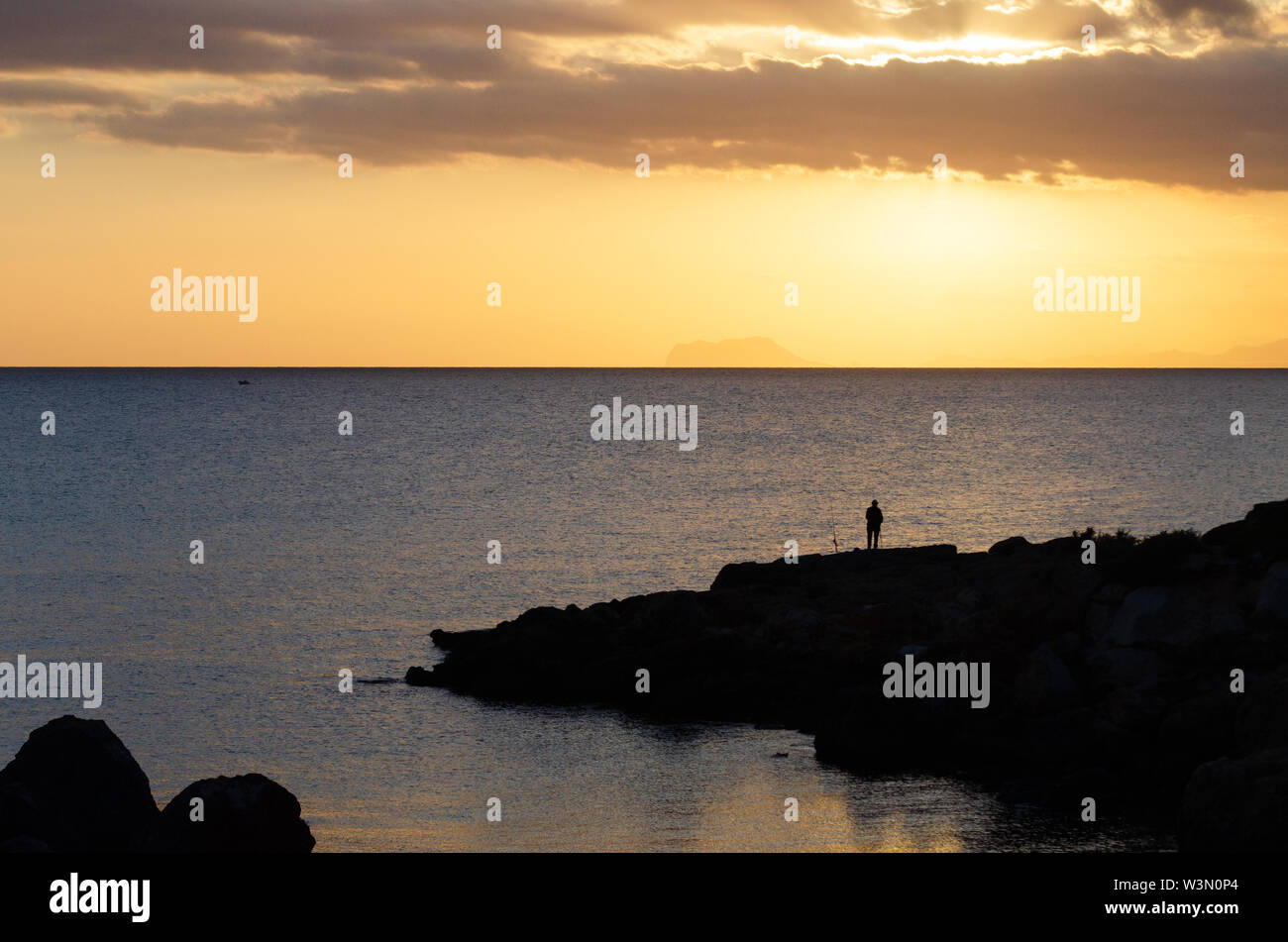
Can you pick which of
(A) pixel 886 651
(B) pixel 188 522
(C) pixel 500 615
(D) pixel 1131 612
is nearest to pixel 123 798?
(A) pixel 886 651

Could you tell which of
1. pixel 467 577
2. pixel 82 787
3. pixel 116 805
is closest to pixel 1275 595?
pixel 116 805

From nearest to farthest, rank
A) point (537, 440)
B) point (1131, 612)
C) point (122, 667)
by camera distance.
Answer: point (1131, 612), point (122, 667), point (537, 440)

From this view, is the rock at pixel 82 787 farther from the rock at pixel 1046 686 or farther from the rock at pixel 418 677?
the rock at pixel 1046 686

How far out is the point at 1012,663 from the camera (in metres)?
32.6

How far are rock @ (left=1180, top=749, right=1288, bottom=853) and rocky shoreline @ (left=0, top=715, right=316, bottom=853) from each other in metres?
14.7

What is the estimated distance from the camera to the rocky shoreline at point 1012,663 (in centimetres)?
2823

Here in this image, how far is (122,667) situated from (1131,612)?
2983cm

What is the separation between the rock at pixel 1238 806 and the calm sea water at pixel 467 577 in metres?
4.68

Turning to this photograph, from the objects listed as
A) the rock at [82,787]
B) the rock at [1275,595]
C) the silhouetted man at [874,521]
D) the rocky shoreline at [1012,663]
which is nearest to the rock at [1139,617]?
the rocky shoreline at [1012,663]

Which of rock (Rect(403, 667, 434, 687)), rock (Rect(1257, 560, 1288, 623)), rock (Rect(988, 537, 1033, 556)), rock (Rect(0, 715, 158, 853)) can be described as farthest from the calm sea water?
rock (Rect(988, 537, 1033, 556))
